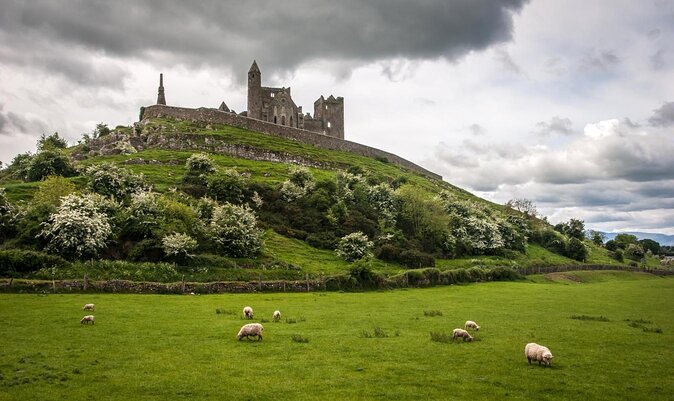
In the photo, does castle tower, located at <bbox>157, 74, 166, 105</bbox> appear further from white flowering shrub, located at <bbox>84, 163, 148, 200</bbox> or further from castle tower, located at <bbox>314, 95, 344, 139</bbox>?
white flowering shrub, located at <bbox>84, 163, 148, 200</bbox>

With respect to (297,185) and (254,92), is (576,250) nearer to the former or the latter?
(297,185)

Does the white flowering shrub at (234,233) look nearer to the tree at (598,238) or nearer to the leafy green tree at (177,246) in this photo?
the leafy green tree at (177,246)

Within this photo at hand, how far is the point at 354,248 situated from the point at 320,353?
4627 cm

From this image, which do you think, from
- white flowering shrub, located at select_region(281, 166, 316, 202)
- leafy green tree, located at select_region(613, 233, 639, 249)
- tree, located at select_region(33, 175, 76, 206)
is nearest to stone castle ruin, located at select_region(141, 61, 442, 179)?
white flowering shrub, located at select_region(281, 166, 316, 202)

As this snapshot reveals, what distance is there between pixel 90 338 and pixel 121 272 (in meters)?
23.1

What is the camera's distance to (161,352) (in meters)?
21.7

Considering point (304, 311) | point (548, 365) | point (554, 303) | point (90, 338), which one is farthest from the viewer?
point (554, 303)

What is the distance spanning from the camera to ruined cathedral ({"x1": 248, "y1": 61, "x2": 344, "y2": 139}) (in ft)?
486

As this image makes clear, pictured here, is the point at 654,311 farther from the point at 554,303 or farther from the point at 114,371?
the point at 114,371

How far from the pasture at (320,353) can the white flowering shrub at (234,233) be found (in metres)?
19.0

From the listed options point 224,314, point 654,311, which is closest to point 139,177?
point 224,314

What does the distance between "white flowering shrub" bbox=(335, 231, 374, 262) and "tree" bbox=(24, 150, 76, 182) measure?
48.7 m

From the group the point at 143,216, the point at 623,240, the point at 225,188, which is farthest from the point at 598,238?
the point at 143,216

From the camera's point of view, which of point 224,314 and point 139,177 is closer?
point 224,314
